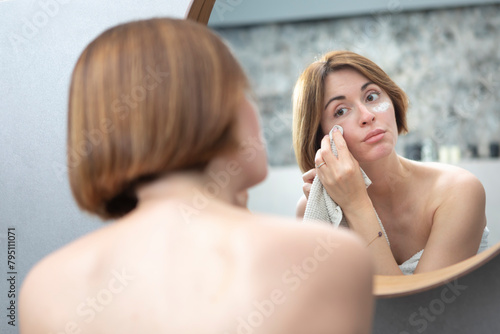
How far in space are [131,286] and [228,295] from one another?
83mm

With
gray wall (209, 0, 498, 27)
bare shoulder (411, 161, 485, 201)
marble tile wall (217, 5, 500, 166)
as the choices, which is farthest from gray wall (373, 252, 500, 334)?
gray wall (209, 0, 498, 27)

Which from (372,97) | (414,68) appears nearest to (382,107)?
(372,97)

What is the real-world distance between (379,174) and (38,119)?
2.55 feet

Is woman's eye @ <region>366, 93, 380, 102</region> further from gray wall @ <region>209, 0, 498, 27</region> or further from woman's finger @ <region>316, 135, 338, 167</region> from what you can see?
gray wall @ <region>209, 0, 498, 27</region>

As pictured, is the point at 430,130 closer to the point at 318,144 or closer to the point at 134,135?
the point at 318,144

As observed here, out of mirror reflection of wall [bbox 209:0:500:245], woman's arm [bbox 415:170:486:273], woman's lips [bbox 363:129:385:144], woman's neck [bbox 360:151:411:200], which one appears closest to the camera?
woman's arm [bbox 415:170:486:273]

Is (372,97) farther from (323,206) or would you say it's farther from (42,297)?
(42,297)

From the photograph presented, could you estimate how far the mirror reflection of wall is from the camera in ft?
8.43

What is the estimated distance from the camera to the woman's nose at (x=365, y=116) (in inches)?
42.3

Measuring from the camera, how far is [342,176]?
104cm

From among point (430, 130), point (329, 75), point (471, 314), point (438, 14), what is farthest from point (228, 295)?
point (438, 14)

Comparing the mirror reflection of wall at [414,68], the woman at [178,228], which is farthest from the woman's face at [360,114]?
the mirror reflection of wall at [414,68]

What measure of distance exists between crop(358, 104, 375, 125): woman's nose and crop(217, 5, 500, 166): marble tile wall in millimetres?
1621

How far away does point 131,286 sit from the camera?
0.42 meters
